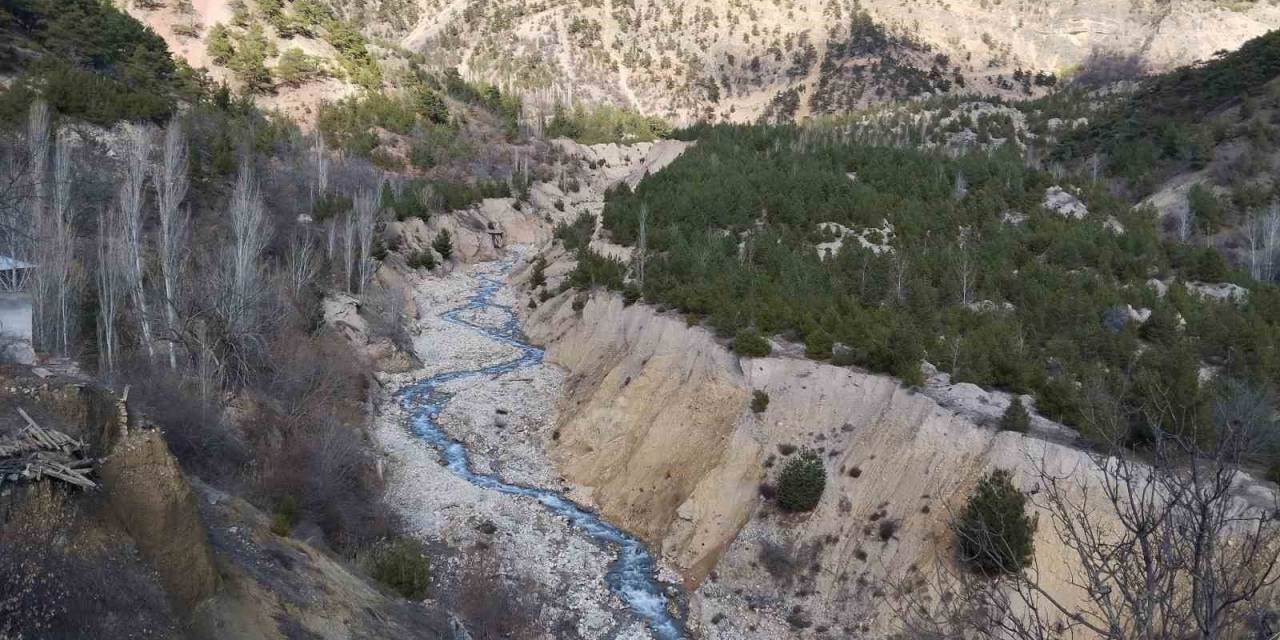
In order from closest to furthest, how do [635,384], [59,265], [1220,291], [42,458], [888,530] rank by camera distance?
[42,458], [888,530], [59,265], [635,384], [1220,291]

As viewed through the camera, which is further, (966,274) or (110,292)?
(966,274)

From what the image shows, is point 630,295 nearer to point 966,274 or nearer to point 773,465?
point 773,465

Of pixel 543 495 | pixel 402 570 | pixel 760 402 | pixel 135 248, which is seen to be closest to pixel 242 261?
pixel 135 248

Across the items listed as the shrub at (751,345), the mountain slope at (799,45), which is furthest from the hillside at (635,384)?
the mountain slope at (799,45)

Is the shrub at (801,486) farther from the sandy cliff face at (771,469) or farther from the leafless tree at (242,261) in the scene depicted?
the leafless tree at (242,261)

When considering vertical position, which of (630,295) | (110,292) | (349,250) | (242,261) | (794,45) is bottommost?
(349,250)

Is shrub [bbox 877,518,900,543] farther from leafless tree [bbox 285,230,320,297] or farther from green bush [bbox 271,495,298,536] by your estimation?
leafless tree [bbox 285,230,320,297]
